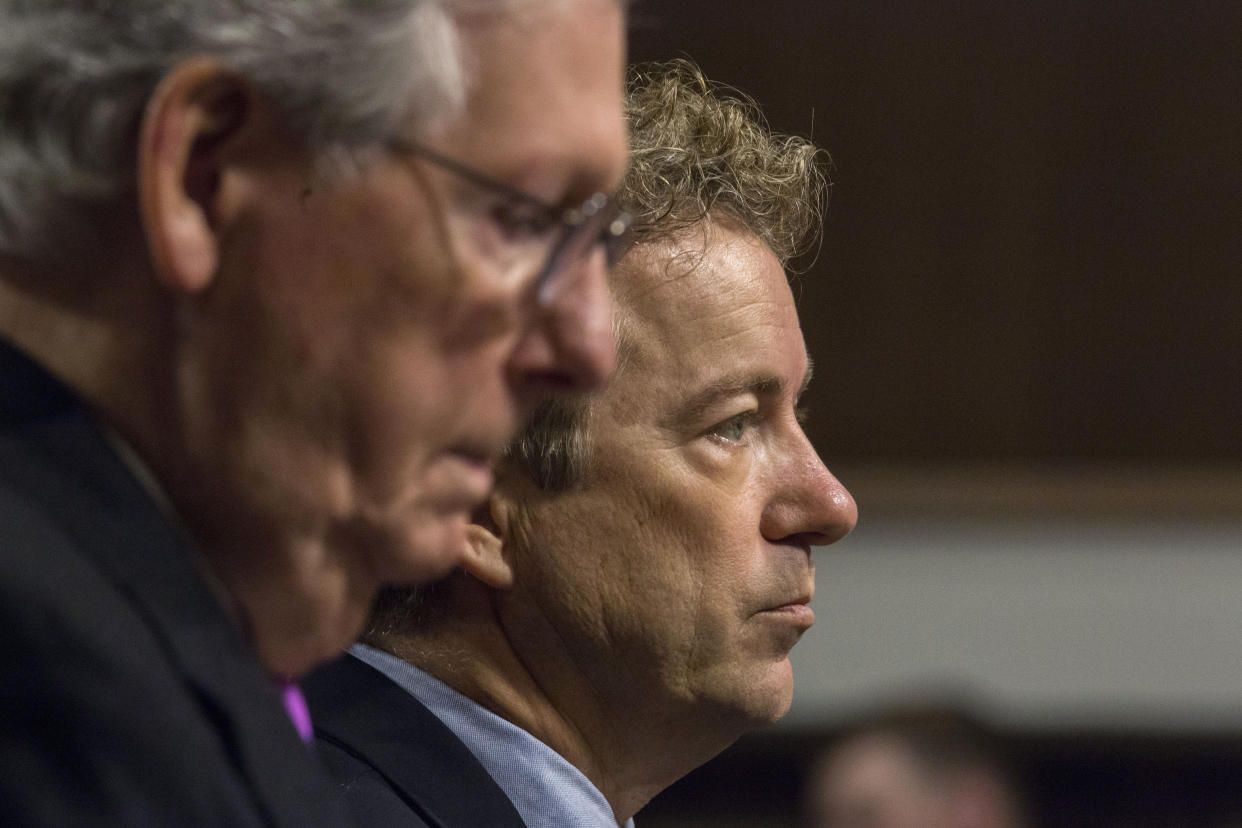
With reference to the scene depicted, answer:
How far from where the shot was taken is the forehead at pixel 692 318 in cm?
188

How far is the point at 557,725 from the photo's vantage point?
1829 millimetres

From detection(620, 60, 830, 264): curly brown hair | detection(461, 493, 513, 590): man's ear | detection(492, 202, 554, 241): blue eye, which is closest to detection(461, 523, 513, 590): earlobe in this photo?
detection(461, 493, 513, 590): man's ear

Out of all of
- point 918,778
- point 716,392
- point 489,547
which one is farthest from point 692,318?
point 918,778

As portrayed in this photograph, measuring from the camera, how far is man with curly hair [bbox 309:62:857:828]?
1.81 meters

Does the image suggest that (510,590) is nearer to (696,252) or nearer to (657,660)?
(657,660)

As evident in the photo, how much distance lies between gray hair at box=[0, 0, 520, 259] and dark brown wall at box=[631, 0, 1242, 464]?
392 centimetres

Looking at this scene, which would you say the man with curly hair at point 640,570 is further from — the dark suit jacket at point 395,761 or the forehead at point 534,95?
the forehead at point 534,95

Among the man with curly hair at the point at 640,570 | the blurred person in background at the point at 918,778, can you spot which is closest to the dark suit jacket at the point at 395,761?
the man with curly hair at the point at 640,570

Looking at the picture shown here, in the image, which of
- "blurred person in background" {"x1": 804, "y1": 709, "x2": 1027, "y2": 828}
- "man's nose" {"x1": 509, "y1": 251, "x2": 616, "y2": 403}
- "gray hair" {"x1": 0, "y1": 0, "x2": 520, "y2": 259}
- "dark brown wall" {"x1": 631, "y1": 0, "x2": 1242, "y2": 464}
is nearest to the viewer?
"gray hair" {"x1": 0, "y1": 0, "x2": 520, "y2": 259}

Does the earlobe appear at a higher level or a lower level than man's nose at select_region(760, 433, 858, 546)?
lower

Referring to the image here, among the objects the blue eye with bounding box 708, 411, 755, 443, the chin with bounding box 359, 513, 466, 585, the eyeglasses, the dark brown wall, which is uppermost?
the eyeglasses

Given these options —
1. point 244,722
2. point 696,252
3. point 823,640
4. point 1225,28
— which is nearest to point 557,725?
point 696,252

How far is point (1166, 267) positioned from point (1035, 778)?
168cm

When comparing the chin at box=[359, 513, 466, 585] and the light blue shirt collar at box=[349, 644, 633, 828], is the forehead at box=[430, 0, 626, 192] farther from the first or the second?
the light blue shirt collar at box=[349, 644, 633, 828]
